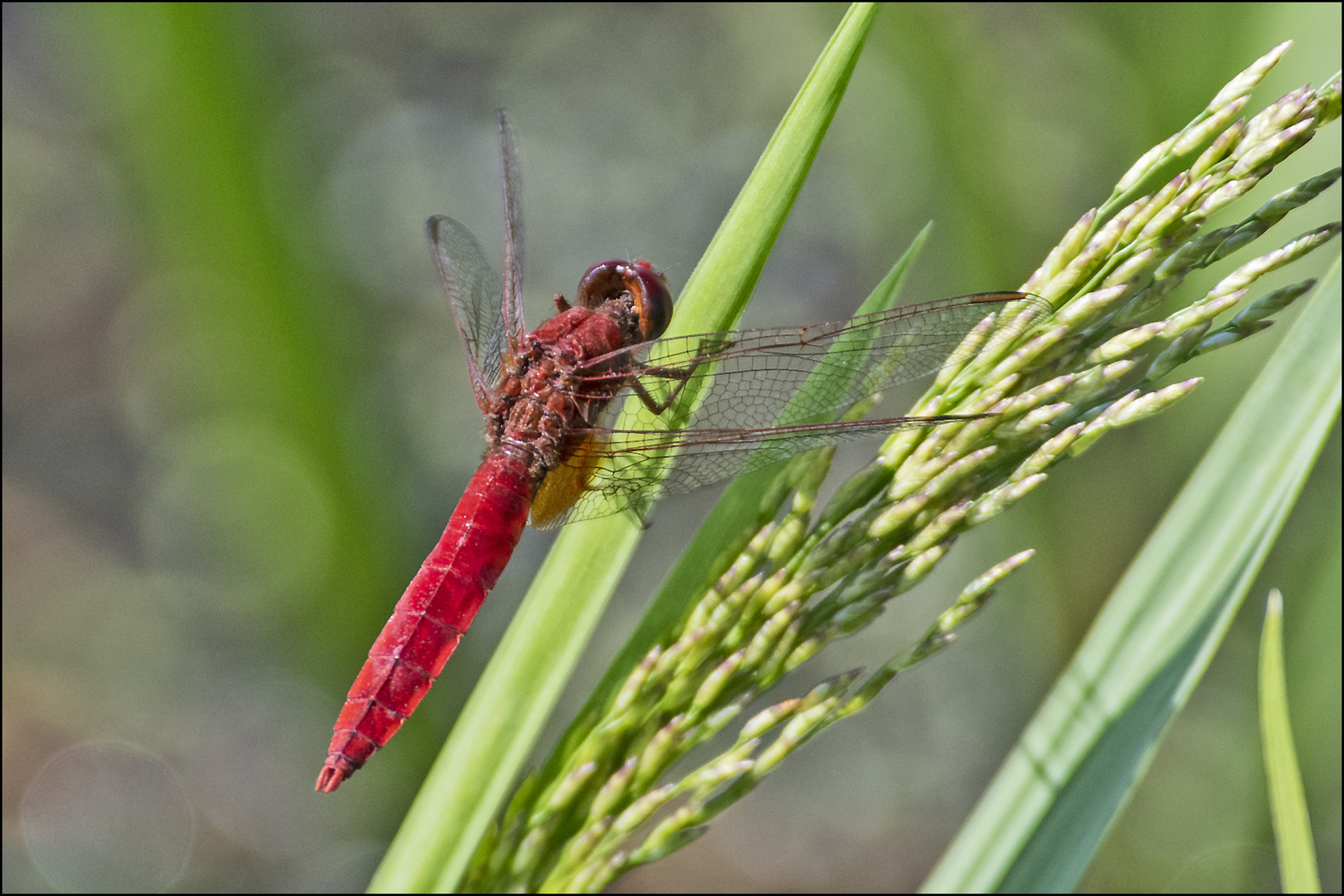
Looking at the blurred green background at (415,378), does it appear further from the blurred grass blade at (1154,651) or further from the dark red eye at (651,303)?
the blurred grass blade at (1154,651)

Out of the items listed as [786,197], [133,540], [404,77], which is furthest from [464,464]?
[786,197]

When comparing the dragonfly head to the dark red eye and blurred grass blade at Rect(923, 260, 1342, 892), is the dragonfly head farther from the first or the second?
blurred grass blade at Rect(923, 260, 1342, 892)

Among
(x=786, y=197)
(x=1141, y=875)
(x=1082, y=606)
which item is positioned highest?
(x=786, y=197)

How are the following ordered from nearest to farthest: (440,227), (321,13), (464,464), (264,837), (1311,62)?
(1311,62), (440,227), (264,837), (464,464), (321,13)

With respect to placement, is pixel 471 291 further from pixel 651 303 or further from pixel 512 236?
pixel 651 303

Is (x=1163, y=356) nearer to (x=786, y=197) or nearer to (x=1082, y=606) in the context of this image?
(x=786, y=197)

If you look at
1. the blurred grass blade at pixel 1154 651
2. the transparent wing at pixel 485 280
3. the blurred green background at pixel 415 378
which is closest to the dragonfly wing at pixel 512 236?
the transparent wing at pixel 485 280

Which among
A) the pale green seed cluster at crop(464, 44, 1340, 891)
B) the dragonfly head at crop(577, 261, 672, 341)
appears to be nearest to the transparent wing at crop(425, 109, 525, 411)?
the dragonfly head at crop(577, 261, 672, 341)
